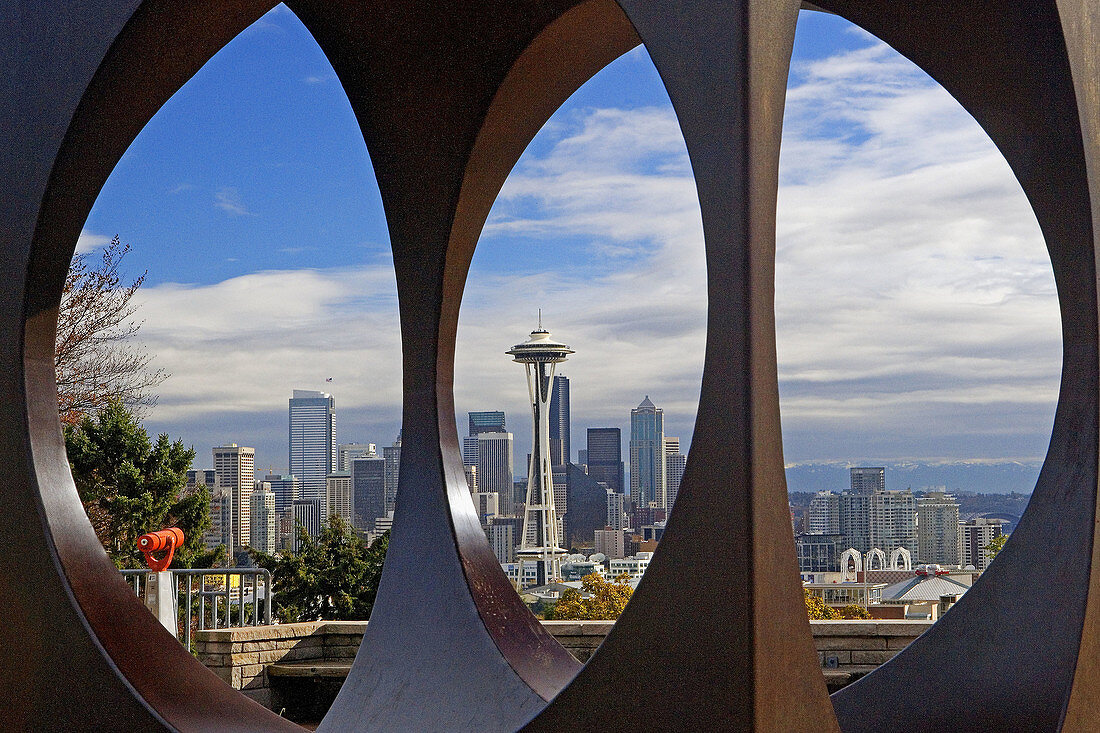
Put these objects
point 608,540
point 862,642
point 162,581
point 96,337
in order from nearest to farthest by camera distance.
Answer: point 862,642, point 162,581, point 96,337, point 608,540

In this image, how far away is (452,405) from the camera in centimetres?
763

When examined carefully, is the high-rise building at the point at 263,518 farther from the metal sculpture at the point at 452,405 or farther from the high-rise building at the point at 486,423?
the metal sculpture at the point at 452,405

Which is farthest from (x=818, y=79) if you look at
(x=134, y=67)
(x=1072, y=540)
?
(x=134, y=67)

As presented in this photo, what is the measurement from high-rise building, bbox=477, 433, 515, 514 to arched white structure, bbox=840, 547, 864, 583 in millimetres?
21253

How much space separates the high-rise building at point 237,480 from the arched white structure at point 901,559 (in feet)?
43.8

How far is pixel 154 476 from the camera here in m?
20.6

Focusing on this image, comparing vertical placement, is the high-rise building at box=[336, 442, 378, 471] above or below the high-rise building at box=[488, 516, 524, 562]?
above

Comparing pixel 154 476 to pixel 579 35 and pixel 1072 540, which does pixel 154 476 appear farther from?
pixel 1072 540

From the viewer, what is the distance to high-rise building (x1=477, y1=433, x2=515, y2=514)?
44.2m

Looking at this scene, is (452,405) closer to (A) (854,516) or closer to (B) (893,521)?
(B) (893,521)

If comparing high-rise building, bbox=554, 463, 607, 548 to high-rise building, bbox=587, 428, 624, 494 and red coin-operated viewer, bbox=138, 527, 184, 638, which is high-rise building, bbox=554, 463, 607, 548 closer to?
high-rise building, bbox=587, 428, 624, 494

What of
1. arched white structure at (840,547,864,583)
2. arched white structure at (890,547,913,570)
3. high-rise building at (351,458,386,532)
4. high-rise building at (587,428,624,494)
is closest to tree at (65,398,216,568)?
high-rise building at (351,458,386,532)

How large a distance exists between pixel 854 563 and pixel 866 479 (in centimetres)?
566

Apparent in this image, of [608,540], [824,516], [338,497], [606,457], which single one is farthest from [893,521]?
[606,457]
